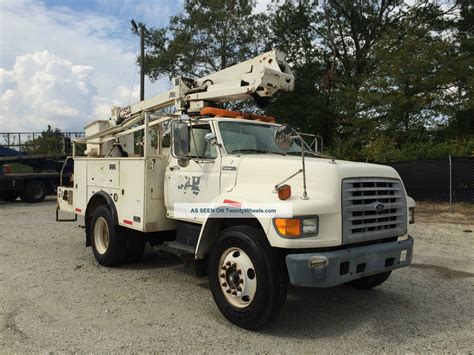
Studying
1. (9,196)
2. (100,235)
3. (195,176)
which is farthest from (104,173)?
(9,196)

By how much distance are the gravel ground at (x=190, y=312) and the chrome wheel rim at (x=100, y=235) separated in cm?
29

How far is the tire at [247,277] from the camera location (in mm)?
4207

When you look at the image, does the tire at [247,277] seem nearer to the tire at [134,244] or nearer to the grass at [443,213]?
the tire at [134,244]

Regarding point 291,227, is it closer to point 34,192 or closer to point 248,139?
point 248,139

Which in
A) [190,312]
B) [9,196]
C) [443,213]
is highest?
[9,196]

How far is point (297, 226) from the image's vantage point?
408 cm

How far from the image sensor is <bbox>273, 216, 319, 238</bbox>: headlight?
13.4 ft

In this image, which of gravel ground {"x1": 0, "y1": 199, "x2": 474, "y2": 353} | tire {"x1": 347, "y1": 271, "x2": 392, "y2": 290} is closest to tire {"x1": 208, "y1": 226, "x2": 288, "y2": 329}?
gravel ground {"x1": 0, "y1": 199, "x2": 474, "y2": 353}

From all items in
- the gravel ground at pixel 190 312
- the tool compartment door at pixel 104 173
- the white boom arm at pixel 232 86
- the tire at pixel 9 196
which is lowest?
the gravel ground at pixel 190 312

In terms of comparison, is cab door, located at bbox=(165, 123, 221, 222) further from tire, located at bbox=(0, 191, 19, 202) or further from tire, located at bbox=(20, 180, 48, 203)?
tire, located at bbox=(0, 191, 19, 202)

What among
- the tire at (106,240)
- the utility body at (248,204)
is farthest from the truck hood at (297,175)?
the tire at (106,240)

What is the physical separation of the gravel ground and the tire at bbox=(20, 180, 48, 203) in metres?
11.4

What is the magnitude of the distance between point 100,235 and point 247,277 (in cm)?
377

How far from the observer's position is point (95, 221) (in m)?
7.34
